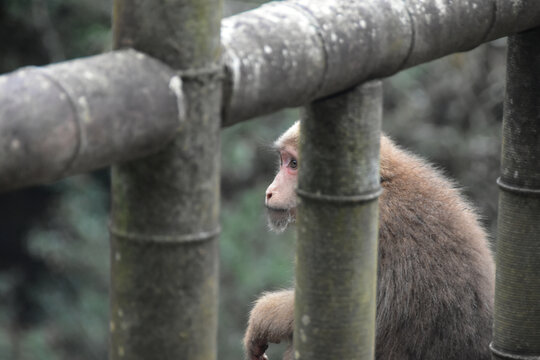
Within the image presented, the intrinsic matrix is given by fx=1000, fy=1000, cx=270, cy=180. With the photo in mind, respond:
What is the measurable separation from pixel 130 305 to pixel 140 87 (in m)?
0.38

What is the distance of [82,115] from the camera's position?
1414 millimetres

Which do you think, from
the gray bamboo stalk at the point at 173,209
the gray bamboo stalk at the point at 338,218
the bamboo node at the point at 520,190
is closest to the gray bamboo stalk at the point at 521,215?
the bamboo node at the point at 520,190

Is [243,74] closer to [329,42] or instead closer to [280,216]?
[329,42]

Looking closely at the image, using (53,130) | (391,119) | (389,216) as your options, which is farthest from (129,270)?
(391,119)

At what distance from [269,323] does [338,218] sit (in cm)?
157

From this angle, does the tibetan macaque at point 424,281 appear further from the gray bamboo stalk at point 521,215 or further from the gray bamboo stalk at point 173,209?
the gray bamboo stalk at point 173,209

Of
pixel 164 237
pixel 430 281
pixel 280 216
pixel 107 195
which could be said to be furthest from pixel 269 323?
pixel 107 195

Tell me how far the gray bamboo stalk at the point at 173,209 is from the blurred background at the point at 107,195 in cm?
719

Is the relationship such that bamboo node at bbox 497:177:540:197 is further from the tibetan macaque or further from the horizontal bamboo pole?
the tibetan macaque

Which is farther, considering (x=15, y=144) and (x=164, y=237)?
(x=164, y=237)

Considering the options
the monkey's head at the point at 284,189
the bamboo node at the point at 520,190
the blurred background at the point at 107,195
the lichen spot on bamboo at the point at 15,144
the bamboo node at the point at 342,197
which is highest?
the lichen spot on bamboo at the point at 15,144

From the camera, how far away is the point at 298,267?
85.0 inches

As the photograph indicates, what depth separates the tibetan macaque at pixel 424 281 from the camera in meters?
3.29

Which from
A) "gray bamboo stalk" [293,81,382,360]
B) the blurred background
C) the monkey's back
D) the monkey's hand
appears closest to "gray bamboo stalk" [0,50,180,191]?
"gray bamboo stalk" [293,81,382,360]
